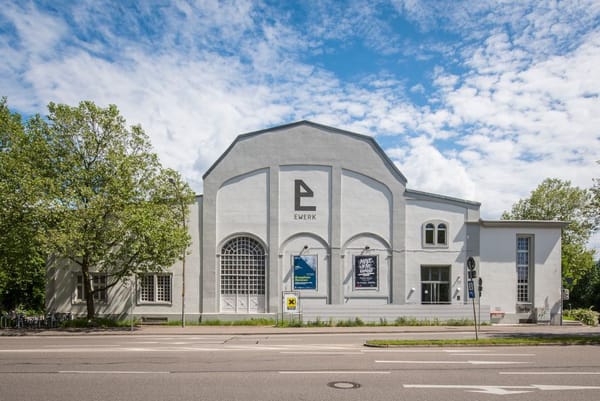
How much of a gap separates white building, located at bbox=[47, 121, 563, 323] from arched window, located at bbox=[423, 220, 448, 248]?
0.07 m

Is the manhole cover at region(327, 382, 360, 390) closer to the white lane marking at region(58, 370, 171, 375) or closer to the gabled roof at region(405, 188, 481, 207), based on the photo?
the white lane marking at region(58, 370, 171, 375)

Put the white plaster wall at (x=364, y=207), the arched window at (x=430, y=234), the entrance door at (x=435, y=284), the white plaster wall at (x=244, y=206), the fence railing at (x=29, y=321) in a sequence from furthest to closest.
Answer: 1. the arched window at (x=430, y=234)
2. the white plaster wall at (x=364, y=207)
3. the entrance door at (x=435, y=284)
4. the white plaster wall at (x=244, y=206)
5. the fence railing at (x=29, y=321)

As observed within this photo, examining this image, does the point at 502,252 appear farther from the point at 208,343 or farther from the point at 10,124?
the point at 10,124

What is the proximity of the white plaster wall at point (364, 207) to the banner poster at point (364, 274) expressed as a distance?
180 centimetres

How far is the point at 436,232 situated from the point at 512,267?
5618 mm

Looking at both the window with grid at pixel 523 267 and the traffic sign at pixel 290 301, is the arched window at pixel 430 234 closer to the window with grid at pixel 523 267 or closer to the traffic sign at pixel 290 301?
the window with grid at pixel 523 267

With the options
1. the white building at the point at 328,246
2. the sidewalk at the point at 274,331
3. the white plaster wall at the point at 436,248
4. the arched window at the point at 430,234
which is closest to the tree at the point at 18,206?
the sidewalk at the point at 274,331

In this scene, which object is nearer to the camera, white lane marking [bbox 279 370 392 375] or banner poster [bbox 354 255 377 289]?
white lane marking [bbox 279 370 392 375]

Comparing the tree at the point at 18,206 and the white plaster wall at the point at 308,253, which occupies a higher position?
the tree at the point at 18,206

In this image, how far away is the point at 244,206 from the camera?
3284 cm

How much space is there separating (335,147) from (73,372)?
23.8 metres

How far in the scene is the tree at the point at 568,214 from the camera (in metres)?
52.6

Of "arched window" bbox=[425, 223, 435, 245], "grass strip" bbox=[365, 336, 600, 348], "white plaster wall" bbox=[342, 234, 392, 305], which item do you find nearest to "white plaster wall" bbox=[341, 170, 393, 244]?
"white plaster wall" bbox=[342, 234, 392, 305]

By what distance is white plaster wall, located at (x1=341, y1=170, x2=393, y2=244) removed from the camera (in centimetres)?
3312
